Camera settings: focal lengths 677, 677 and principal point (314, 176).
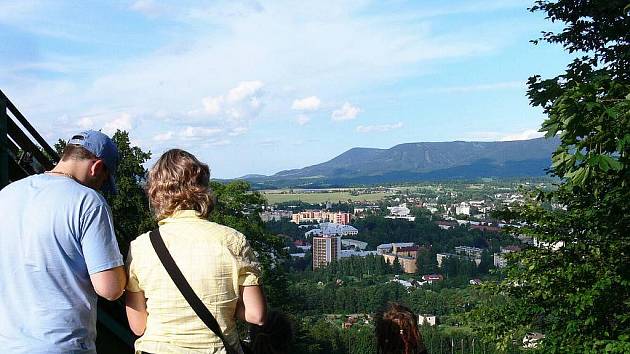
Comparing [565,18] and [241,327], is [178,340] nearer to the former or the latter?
[565,18]

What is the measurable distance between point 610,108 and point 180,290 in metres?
3.29

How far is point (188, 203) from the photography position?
270 centimetres

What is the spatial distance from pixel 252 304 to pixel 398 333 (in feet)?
2.85

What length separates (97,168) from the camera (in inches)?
109

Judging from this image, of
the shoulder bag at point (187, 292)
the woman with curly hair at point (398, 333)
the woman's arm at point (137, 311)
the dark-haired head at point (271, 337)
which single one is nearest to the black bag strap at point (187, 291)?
the shoulder bag at point (187, 292)

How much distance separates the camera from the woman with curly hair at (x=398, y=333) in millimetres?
3172

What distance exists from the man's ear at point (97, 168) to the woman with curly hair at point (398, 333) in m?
1.48

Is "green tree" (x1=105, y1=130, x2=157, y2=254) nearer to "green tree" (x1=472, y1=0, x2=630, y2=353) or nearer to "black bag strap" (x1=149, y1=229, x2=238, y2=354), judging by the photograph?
"green tree" (x1=472, y1=0, x2=630, y2=353)

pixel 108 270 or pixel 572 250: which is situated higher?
pixel 108 270

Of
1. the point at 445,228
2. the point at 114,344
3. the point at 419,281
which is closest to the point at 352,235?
the point at 445,228

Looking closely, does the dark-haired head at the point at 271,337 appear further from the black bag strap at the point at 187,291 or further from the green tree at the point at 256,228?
the green tree at the point at 256,228

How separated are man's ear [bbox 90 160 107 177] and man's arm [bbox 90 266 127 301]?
0.42 metres

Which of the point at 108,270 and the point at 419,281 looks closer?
the point at 108,270

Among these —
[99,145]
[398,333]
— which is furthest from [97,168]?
[398,333]
